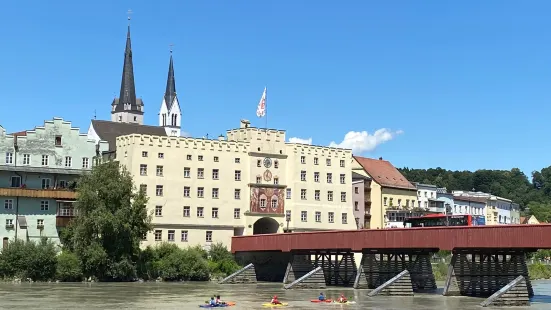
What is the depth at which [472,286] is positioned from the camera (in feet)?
193

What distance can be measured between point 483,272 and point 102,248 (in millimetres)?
34455

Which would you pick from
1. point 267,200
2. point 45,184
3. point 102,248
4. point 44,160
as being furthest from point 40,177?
point 267,200

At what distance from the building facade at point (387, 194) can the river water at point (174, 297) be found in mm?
38139

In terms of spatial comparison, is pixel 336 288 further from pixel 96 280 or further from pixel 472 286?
pixel 96 280

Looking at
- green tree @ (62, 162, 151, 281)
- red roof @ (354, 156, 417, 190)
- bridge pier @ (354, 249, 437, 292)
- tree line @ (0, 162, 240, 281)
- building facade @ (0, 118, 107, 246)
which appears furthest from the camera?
red roof @ (354, 156, 417, 190)

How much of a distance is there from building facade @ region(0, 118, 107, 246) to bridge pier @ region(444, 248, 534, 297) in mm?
40331

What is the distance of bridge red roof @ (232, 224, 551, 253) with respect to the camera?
2046 inches

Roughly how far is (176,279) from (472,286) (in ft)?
106

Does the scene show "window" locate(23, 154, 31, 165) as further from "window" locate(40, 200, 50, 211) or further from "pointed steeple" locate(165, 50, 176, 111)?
"pointed steeple" locate(165, 50, 176, 111)

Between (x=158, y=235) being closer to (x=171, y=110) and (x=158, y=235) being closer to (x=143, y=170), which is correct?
(x=143, y=170)

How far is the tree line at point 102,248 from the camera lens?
240 feet

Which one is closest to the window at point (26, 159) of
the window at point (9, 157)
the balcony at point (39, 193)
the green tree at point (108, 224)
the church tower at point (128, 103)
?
the window at point (9, 157)

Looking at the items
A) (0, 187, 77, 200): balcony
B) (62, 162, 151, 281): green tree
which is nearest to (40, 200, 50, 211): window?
(0, 187, 77, 200): balcony

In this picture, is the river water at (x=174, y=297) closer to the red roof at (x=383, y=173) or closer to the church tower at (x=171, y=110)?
the red roof at (x=383, y=173)
